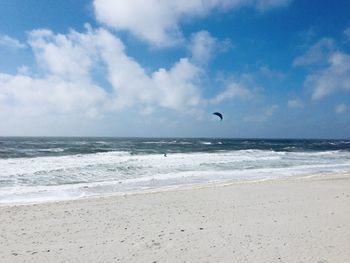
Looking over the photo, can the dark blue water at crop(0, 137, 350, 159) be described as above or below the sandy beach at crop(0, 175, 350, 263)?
above

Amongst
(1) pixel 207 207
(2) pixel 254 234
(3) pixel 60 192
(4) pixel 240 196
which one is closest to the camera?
(2) pixel 254 234

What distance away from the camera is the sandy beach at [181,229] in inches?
212

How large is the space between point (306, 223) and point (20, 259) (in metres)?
5.69

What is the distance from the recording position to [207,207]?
899cm

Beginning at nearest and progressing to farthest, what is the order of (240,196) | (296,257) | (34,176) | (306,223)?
(296,257) < (306,223) < (240,196) < (34,176)

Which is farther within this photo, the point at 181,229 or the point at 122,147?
the point at 122,147

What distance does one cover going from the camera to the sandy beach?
539 centimetres

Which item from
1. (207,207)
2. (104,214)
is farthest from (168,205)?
(104,214)

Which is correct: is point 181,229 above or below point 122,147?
below

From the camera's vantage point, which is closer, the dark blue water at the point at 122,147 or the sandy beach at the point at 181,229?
the sandy beach at the point at 181,229

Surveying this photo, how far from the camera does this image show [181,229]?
22.2 ft

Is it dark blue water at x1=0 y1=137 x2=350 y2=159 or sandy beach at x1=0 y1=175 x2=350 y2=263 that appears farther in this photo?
dark blue water at x1=0 y1=137 x2=350 y2=159

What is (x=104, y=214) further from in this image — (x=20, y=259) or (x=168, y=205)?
(x=20, y=259)

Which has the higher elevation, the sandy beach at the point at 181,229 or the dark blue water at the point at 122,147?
the dark blue water at the point at 122,147
